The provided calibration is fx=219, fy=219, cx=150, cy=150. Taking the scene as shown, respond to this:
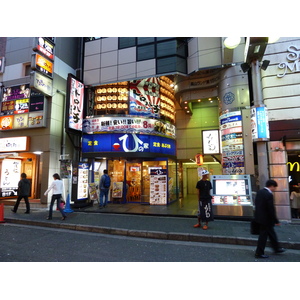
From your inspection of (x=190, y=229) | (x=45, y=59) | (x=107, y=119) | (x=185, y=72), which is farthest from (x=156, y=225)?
(x=45, y=59)

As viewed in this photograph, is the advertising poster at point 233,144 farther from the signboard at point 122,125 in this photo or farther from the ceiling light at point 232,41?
the signboard at point 122,125

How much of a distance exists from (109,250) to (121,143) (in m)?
7.56

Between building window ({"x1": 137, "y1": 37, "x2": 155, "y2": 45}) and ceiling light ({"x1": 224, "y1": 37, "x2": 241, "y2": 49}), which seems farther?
building window ({"x1": 137, "y1": 37, "x2": 155, "y2": 45})

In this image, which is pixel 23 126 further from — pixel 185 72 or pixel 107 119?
pixel 185 72

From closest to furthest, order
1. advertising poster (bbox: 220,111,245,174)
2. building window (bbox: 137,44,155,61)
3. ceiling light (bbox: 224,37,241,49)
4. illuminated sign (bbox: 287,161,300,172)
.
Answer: ceiling light (bbox: 224,37,241,49), illuminated sign (bbox: 287,161,300,172), advertising poster (bbox: 220,111,245,174), building window (bbox: 137,44,155,61)

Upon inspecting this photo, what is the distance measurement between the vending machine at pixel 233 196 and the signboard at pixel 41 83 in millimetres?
9200

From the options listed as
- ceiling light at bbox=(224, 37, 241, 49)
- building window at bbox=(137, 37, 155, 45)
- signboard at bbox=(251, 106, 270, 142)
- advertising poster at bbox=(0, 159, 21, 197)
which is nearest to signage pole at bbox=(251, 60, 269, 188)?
signboard at bbox=(251, 106, 270, 142)

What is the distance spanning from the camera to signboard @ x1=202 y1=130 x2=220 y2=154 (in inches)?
444

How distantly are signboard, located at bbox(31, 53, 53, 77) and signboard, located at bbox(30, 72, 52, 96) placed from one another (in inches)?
10.3

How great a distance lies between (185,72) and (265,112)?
6.41 meters

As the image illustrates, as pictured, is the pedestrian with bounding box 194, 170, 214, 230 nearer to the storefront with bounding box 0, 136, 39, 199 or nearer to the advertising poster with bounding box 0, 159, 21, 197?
the storefront with bounding box 0, 136, 39, 199

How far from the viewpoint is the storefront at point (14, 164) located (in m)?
12.0

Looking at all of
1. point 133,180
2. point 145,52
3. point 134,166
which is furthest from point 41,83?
point 133,180

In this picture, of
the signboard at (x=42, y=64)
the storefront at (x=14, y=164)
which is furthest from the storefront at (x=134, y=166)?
the signboard at (x=42, y=64)
